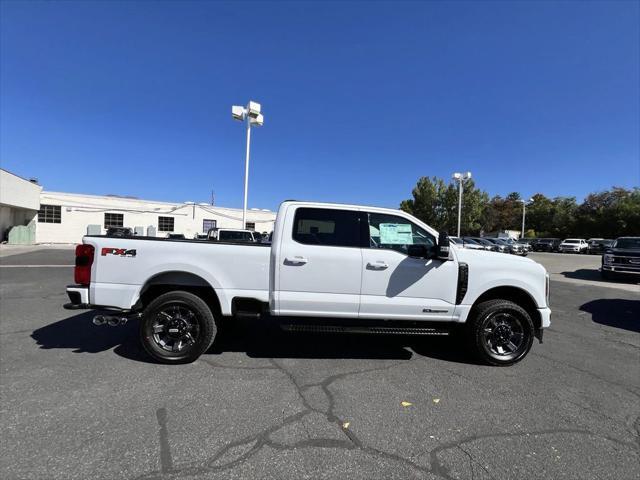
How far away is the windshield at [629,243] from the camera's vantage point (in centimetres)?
1465

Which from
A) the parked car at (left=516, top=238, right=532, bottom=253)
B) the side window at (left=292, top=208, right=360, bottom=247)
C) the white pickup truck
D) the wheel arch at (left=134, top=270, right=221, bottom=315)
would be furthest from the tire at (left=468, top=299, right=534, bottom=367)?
the parked car at (left=516, top=238, right=532, bottom=253)

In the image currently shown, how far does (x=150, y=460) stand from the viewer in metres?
2.52

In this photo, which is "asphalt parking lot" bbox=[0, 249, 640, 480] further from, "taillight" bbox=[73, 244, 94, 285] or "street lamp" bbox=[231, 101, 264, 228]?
"street lamp" bbox=[231, 101, 264, 228]

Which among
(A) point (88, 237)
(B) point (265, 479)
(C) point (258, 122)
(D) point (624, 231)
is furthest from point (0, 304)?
(D) point (624, 231)

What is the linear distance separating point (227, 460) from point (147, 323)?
228 cm

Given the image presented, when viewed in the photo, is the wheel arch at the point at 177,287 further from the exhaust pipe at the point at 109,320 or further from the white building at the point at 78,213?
the white building at the point at 78,213

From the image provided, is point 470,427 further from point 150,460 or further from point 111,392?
point 111,392

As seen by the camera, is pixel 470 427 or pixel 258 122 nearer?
pixel 470 427

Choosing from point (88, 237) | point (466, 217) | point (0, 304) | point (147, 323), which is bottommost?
point (0, 304)

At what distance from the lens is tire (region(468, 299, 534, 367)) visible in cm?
443

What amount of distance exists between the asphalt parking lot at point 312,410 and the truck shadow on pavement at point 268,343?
0.04m

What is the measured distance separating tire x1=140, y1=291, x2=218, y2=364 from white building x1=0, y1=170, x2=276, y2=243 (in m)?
24.9

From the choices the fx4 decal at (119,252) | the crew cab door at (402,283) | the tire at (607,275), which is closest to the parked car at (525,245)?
the tire at (607,275)

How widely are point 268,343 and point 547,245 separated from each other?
4877 cm
